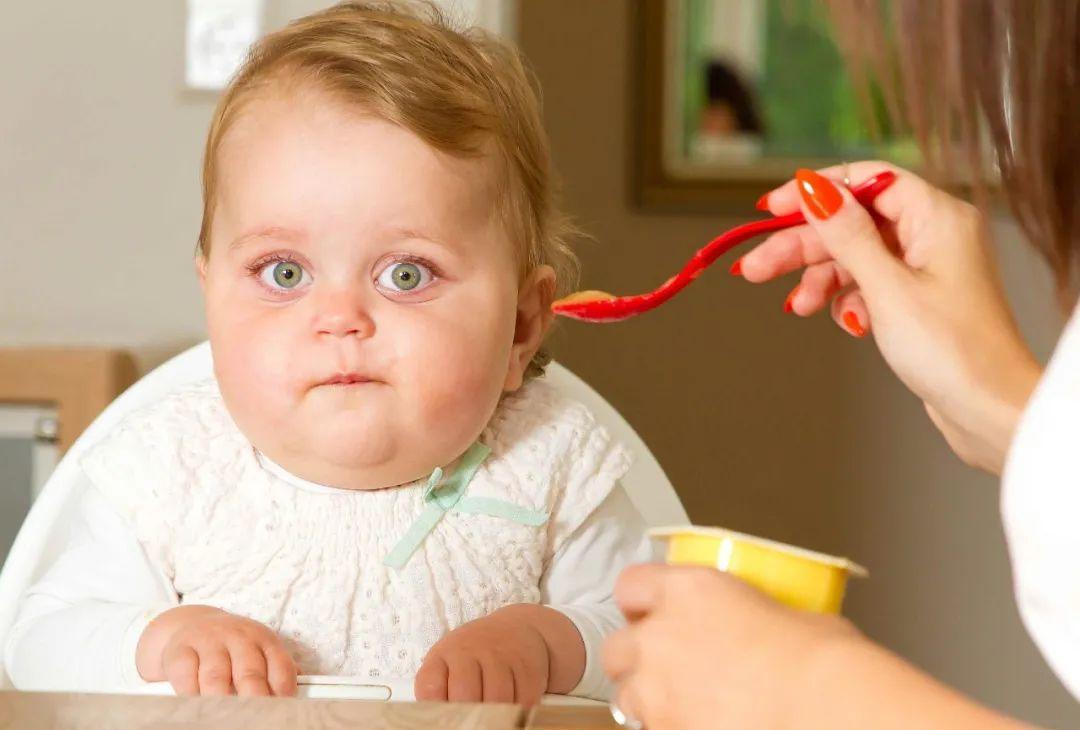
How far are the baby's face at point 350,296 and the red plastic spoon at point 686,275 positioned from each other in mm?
90

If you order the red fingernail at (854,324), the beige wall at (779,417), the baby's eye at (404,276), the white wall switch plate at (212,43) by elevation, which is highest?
the white wall switch plate at (212,43)

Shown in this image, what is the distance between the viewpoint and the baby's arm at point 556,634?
833 millimetres

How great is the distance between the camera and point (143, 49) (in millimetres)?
1387

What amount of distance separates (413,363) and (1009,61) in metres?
0.42

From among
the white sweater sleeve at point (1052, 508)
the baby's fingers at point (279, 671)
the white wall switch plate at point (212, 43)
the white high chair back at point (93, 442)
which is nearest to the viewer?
the white sweater sleeve at point (1052, 508)

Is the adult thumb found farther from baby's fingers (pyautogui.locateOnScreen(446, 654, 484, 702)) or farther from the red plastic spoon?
baby's fingers (pyautogui.locateOnScreen(446, 654, 484, 702))

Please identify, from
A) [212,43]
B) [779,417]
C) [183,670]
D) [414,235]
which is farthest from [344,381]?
[779,417]

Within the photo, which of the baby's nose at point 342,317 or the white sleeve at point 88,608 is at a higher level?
the baby's nose at point 342,317

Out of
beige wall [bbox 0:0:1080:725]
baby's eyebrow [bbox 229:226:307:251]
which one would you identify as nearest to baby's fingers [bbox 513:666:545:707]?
baby's eyebrow [bbox 229:226:307:251]

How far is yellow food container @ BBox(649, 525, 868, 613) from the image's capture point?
0.56 m

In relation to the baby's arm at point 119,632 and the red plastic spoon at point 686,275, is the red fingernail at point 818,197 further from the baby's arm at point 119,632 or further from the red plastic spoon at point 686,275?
the baby's arm at point 119,632

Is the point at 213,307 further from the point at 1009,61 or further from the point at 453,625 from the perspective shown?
the point at 1009,61

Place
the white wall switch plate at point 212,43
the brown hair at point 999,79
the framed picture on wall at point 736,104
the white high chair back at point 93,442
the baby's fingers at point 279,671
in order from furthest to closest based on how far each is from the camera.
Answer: the framed picture on wall at point 736,104
the white wall switch plate at point 212,43
the white high chair back at point 93,442
the baby's fingers at point 279,671
the brown hair at point 999,79

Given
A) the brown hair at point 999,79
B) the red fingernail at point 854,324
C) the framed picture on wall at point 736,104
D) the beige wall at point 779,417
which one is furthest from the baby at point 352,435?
the framed picture on wall at point 736,104
